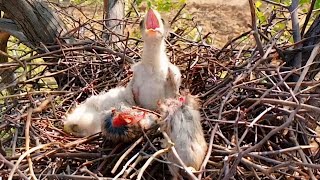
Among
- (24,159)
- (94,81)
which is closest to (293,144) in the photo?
(24,159)

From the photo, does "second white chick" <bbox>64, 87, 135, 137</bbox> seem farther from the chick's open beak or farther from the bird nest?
the chick's open beak

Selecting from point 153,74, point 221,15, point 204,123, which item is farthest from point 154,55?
point 221,15

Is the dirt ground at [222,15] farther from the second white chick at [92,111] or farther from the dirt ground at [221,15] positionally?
the second white chick at [92,111]

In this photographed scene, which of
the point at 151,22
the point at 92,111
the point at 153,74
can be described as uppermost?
the point at 151,22

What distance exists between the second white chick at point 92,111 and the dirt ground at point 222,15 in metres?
5.96

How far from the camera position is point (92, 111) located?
2555 millimetres

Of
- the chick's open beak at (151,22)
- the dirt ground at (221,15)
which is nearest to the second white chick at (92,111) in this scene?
the chick's open beak at (151,22)

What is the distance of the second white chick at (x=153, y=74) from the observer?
8.30ft

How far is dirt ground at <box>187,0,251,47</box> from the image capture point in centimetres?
883

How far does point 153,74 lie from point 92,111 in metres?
0.31

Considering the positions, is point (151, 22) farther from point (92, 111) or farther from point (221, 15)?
point (221, 15)

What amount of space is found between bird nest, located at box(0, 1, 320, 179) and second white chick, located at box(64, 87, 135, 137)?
74 mm

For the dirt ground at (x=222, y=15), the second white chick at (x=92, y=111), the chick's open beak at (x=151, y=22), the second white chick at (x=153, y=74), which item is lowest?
the dirt ground at (x=222, y=15)

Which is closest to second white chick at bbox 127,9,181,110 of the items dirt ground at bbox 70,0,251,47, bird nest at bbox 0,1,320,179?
bird nest at bbox 0,1,320,179
